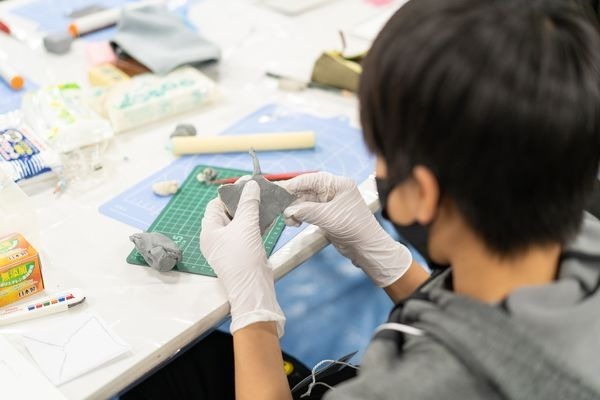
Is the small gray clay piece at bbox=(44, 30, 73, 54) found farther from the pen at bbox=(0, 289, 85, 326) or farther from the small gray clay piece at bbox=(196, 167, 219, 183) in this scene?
the pen at bbox=(0, 289, 85, 326)

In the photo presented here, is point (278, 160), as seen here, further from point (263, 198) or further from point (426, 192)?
point (426, 192)

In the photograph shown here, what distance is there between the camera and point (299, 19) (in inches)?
68.9

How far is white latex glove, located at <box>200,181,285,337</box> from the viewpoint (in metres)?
0.90

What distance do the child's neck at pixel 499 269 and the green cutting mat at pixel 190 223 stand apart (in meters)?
0.39

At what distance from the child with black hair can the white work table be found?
30 centimetres

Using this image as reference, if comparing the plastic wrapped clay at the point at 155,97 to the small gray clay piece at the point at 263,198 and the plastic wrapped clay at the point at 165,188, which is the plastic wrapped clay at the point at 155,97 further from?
the small gray clay piece at the point at 263,198

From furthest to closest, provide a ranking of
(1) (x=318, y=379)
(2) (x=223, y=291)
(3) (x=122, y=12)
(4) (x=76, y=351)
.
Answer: (3) (x=122, y=12) < (1) (x=318, y=379) < (2) (x=223, y=291) < (4) (x=76, y=351)

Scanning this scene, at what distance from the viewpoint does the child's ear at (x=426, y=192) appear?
622 millimetres

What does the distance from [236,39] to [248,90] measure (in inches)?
10.8

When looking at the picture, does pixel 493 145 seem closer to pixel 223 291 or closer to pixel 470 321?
pixel 470 321

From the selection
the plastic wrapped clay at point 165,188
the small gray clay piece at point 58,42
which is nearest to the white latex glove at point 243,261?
the plastic wrapped clay at point 165,188

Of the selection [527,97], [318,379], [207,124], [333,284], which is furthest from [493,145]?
[333,284]

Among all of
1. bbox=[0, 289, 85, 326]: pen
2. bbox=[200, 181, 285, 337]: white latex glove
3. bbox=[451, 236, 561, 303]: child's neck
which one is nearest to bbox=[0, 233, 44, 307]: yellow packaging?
bbox=[0, 289, 85, 326]: pen

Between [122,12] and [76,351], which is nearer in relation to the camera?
[76,351]
